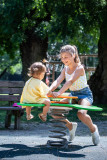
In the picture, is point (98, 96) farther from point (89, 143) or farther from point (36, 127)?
point (89, 143)

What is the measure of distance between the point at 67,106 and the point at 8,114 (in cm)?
394

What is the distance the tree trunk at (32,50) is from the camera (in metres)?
16.8

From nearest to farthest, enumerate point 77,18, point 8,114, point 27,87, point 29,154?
point 29,154
point 27,87
point 8,114
point 77,18

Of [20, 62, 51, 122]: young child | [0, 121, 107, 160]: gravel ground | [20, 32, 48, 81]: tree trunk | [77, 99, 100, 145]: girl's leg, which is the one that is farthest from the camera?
[20, 32, 48, 81]: tree trunk

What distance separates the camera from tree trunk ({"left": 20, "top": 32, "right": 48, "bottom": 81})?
1678 centimetres

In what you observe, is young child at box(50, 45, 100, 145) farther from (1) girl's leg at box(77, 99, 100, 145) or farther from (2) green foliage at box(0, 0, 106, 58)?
(2) green foliage at box(0, 0, 106, 58)

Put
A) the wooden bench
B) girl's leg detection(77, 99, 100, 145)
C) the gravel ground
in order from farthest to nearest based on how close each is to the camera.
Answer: the wooden bench
girl's leg detection(77, 99, 100, 145)
the gravel ground

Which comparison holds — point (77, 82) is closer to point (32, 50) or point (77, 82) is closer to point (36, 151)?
point (36, 151)

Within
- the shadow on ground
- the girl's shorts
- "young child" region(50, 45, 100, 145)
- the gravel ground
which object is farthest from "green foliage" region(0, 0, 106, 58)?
the shadow on ground

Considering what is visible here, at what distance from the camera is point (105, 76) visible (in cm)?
1462

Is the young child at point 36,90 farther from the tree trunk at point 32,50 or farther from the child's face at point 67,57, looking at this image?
the tree trunk at point 32,50

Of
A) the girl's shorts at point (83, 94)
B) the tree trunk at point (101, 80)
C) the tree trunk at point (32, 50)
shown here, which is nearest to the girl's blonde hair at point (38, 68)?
the girl's shorts at point (83, 94)

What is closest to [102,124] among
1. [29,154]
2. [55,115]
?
[55,115]

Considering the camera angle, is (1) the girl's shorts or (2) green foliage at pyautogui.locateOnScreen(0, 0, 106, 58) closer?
(1) the girl's shorts
